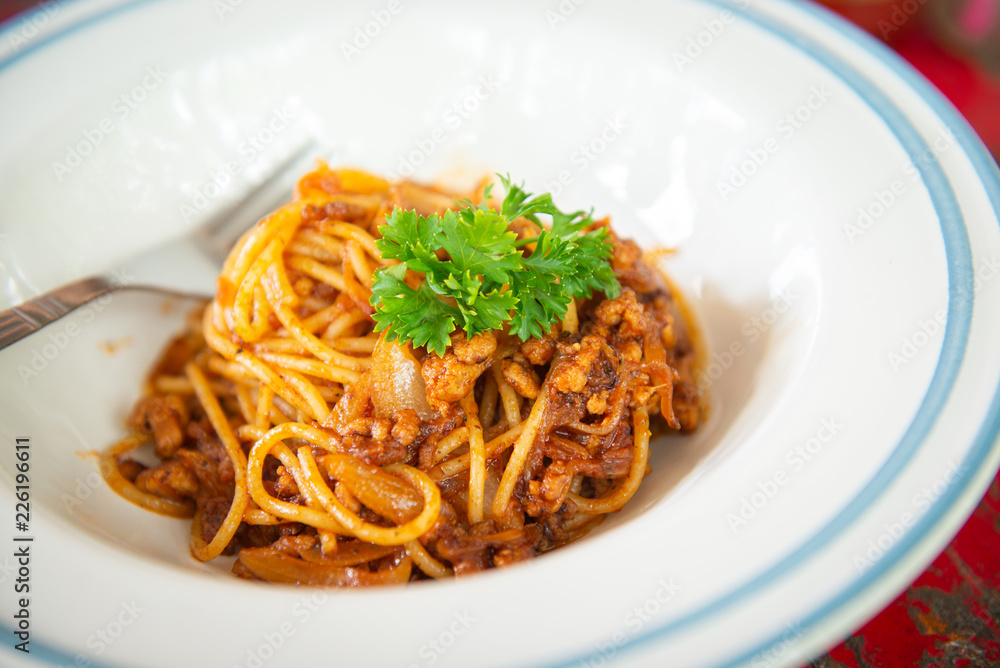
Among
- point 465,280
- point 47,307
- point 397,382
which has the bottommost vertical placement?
point 47,307

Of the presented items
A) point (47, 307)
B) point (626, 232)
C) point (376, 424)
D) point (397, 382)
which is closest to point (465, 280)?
point (397, 382)

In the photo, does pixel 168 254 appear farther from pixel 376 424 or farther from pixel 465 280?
pixel 465 280

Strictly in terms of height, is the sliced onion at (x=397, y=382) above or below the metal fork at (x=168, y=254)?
above

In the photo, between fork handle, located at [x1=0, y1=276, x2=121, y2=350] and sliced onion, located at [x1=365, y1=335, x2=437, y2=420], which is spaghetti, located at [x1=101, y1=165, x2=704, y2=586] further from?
fork handle, located at [x1=0, y1=276, x2=121, y2=350]

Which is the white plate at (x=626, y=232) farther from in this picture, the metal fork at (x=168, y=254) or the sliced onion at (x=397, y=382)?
the sliced onion at (x=397, y=382)

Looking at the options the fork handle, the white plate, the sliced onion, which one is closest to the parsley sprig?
the sliced onion

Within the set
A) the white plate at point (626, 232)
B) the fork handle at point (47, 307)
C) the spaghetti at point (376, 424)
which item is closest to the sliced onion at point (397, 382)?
the spaghetti at point (376, 424)

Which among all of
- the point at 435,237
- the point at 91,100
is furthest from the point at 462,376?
the point at 91,100

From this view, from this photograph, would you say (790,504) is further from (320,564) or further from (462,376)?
(320,564)
